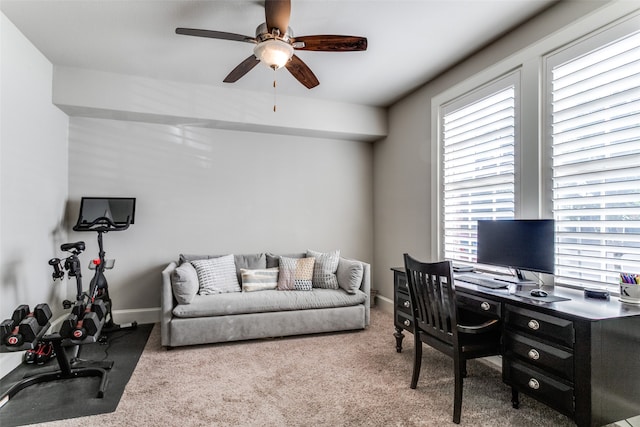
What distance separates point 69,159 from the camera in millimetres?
3793

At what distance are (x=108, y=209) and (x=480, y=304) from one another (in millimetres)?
3750

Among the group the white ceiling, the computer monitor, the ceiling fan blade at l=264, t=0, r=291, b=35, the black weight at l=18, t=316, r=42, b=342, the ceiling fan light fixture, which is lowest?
the black weight at l=18, t=316, r=42, b=342

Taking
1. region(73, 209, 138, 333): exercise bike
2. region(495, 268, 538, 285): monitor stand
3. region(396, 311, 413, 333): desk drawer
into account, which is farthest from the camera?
region(73, 209, 138, 333): exercise bike

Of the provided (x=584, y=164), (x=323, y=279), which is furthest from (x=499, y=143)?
(x=323, y=279)

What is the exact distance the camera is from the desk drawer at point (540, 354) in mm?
1745

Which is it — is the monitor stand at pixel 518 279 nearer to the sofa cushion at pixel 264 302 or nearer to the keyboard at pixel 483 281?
the keyboard at pixel 483 281

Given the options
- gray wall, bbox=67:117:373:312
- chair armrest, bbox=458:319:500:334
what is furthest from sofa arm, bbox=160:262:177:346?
chair armrest, bbox=458:319:500:334

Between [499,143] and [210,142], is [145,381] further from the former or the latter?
[499,143]

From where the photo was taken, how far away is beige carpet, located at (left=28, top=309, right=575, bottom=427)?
209 centimetres

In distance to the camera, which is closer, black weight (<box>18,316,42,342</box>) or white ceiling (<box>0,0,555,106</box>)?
black weight (<box>18,316,42,342</box>)

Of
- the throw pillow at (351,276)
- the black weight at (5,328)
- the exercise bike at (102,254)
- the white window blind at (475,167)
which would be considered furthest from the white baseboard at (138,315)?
the white window blind at (475,167)

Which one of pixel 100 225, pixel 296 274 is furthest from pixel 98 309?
pixel 296 274

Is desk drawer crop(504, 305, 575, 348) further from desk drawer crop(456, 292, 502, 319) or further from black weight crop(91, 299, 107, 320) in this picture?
black weight crop(91, 299, 107, 320)

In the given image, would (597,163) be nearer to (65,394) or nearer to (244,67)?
(244,67)
